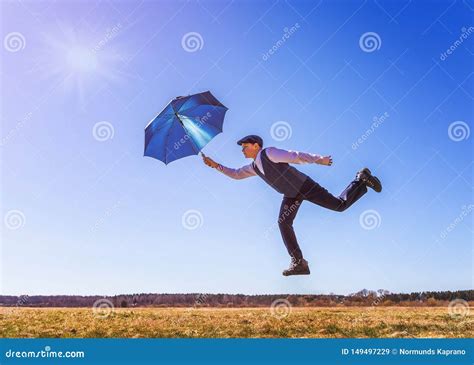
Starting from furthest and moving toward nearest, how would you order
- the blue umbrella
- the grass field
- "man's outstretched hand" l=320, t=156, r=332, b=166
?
the grass field < the blue umbrella < "man's outstretched hand" l=320, t=156, r=332, b=166

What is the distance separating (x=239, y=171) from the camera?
35.2ft

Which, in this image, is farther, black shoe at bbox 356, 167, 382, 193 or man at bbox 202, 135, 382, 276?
black shoe at bbox 356, 167, 382, 193

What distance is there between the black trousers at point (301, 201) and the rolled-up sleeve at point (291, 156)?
48 centimetres

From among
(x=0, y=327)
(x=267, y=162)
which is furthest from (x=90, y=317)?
(x=267, y=162)

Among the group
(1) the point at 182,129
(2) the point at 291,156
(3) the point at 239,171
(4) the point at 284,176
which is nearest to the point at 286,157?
(2) the point at 291,156

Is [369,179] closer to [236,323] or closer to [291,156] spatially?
[291,156]

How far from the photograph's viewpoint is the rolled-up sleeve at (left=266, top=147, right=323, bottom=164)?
32.1 ft

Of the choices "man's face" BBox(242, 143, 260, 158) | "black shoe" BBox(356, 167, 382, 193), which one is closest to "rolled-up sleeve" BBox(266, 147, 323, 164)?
"man's face" BBox(242, 143, 260, 158)

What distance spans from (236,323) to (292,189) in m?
5.59

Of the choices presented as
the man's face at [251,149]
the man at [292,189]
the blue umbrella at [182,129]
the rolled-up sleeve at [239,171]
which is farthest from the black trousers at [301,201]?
the blue umbrella at [182,129]


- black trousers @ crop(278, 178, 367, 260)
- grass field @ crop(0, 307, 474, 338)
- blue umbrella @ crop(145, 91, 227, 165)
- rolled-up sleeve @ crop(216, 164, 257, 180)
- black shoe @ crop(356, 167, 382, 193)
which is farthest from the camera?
grass field @ crop(0, 307, 474, 338)

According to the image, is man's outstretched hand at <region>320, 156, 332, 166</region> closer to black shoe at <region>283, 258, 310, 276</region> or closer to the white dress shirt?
the white dress shirt

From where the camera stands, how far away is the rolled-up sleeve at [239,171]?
10.6m

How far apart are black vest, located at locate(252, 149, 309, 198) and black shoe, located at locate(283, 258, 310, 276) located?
46.9 inches
